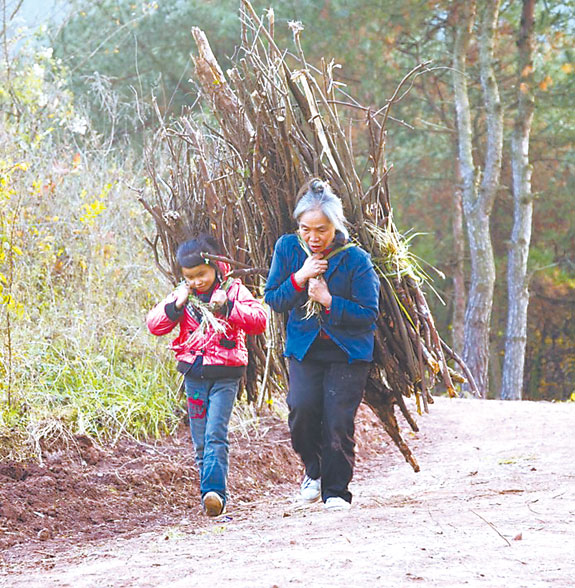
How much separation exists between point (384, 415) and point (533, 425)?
345cm

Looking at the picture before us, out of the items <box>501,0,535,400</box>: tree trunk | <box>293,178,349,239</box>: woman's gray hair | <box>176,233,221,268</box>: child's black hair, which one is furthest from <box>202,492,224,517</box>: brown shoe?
<box>501,0,535,400</box>: tree trunk

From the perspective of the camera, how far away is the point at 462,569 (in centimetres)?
293

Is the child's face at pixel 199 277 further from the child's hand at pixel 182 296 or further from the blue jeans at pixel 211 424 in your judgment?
the blue jeans at pixel 211 424

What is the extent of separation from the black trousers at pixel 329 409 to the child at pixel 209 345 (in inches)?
16.2

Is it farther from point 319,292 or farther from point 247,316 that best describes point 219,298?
point 319,292

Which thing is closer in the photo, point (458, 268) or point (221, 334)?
point (221, 334)

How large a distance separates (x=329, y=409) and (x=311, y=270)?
2.22 feet

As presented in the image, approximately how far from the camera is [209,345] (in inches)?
185

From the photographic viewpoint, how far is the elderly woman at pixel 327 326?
4.27 meters

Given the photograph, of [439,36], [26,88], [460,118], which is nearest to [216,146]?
[26,88]

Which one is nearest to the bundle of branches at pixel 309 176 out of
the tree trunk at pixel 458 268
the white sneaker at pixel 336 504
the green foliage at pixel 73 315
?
the white sneaker at pixel 336 504

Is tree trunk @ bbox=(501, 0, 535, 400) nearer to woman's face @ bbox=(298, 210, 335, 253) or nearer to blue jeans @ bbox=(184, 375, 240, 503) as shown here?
blue jeans @ bbox=(184, 375, 240, 503)

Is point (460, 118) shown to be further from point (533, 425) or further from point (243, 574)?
point (243, 574)

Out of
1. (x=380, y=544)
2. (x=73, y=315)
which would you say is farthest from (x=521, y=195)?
(x=380, y=544)
